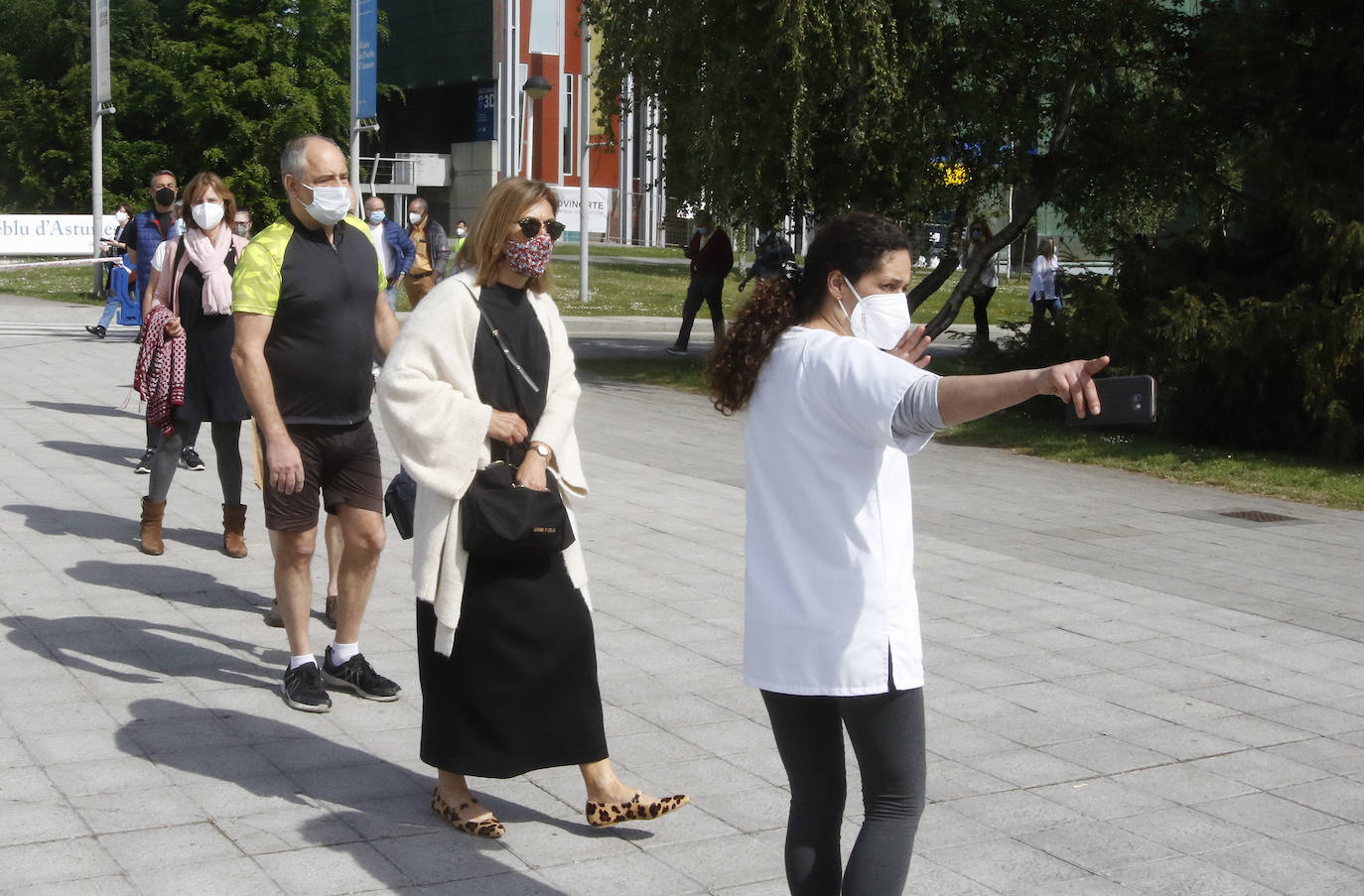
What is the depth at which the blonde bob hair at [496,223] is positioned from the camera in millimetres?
4355

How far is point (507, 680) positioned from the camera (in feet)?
14.1

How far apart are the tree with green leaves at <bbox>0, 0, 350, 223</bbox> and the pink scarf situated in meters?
41.9

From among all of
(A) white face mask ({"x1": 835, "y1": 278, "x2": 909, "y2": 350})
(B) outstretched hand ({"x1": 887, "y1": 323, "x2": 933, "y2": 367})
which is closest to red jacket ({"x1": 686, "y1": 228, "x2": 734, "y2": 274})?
(A) white face mask ({"x1": 835, "y1": 278, "x2": 909, "y2": 350})

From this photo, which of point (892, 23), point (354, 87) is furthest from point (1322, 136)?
point (354, 87)

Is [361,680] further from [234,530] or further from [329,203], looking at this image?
[234,530]

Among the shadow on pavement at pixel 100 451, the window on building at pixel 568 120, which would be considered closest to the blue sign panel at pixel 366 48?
the shadow on pavement at pixel 100 451

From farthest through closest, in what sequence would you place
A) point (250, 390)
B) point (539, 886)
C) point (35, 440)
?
point (35, 440), point (250, 390), point (539, 886)

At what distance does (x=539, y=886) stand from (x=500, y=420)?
124cm

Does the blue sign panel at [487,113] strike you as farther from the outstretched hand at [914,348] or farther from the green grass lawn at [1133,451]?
the outstretched hand at [914,348]

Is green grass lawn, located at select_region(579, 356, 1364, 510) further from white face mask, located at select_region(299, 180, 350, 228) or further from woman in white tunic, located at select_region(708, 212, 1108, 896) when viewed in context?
woman in white tunic, located at select_region(708, 212, 1108, 896)

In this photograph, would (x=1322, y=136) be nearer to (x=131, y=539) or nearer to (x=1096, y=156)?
(x=1096, y=156)

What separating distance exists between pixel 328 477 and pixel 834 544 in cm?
285

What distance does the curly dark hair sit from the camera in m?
3.21

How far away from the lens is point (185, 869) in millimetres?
4070
